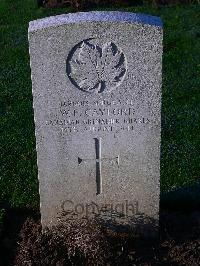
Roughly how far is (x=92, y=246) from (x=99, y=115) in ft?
3.44

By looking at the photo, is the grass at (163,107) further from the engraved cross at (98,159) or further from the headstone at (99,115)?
the engraved cross at (98,159)

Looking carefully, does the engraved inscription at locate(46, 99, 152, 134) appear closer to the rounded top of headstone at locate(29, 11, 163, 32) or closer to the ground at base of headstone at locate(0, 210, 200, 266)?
the rounded top of headstone at locate(29, 11, 163, 32)

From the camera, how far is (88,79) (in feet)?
14.3

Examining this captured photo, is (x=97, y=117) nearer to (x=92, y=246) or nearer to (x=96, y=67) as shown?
(x=96, y=67)

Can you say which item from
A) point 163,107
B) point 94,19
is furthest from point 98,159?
point 163,107

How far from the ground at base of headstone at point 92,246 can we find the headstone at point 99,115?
18 centimetres

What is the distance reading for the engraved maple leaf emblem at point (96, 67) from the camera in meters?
4.26

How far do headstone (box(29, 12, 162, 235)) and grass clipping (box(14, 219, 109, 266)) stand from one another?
22cm

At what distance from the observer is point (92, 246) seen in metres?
4.57

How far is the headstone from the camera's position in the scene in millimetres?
4227

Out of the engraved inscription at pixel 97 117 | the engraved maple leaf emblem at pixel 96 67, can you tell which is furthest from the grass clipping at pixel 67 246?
the engraved maple leaf emblem at pixel 96 67

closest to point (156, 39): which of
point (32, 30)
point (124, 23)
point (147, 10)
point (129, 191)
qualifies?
point (124, 23)

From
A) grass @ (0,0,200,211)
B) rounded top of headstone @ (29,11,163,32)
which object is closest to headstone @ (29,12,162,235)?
rounded top of headstone @ (29,11,163,32)

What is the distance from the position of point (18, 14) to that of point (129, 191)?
783cm
